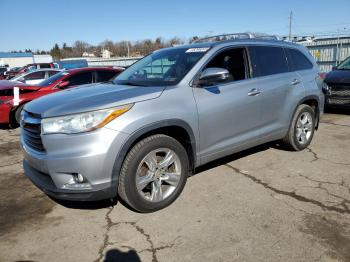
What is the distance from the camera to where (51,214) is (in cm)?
376

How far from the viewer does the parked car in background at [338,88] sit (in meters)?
8.65

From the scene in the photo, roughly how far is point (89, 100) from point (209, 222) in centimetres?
177

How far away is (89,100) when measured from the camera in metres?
3.41

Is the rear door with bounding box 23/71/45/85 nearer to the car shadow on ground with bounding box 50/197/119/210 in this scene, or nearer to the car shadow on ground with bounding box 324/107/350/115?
the car shadow on ground with bounding box 324/107/350/115

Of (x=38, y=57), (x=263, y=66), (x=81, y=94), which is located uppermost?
(x=38, y=57)

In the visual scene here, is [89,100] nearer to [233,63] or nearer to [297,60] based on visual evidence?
[233,63]

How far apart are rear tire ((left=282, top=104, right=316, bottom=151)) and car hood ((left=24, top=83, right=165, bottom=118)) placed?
2.70 metres

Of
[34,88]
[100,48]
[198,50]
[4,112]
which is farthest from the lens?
[100,48]

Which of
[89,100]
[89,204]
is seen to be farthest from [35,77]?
[89,100]

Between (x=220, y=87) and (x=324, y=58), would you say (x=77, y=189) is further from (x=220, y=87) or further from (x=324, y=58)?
(x=324, y=58)

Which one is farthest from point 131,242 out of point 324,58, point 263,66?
point 324,58

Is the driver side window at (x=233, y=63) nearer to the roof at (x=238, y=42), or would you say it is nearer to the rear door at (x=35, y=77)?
the roof at (x=238, y=42)

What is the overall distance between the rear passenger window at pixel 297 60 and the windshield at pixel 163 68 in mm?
1849

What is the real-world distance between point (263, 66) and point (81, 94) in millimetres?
2612
